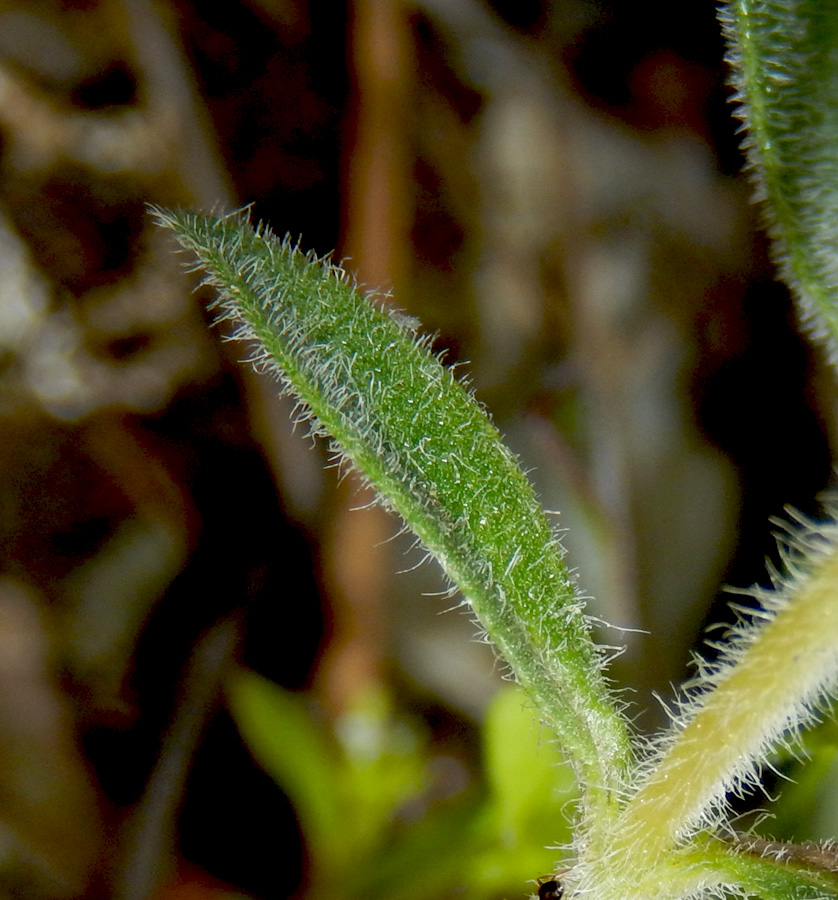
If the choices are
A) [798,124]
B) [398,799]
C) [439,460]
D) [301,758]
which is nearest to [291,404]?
[301,758]

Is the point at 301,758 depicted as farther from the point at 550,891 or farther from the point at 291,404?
the point at 550,891

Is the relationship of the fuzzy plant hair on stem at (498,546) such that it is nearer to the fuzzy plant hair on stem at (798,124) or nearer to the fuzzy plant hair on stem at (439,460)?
the fuzzy plant hair on stem at (439,460)

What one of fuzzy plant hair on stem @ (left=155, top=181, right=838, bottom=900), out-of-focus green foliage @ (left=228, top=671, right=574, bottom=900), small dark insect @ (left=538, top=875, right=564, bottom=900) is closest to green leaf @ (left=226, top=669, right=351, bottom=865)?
out-of-focus green foliage @ (left=228, top=671, right=574, bottom=900)

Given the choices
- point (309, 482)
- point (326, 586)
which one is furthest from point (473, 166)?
point (326, 586)

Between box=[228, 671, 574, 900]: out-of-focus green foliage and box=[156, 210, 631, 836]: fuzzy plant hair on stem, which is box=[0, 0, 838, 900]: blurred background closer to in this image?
box=[228, 671, 574, 900]: out-of-focus green foliage

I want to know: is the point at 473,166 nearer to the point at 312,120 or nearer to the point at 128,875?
the point at 312,120

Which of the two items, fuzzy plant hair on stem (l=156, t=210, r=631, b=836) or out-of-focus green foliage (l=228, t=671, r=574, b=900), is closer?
fuzzy plant hair on stem (l=156, t=210, r=631, b=836)
